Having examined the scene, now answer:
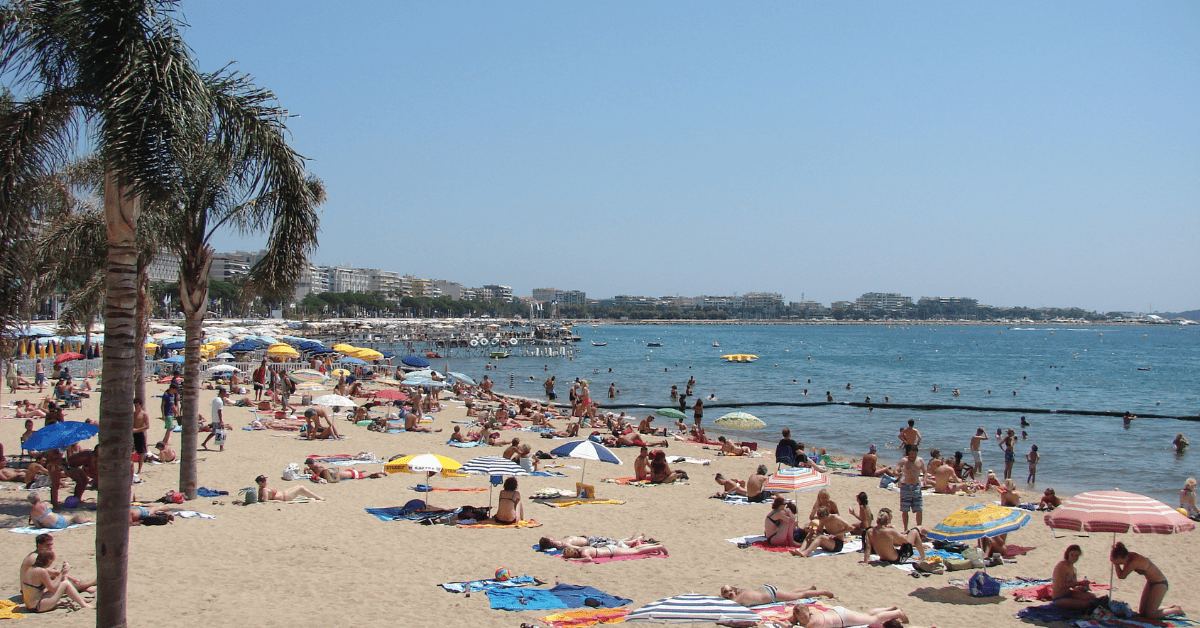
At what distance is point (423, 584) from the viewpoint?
7875mm

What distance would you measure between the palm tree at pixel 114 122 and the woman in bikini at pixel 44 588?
7.04 ft

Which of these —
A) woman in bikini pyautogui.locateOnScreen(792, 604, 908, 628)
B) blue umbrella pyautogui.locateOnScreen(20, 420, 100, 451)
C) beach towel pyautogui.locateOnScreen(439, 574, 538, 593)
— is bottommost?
beach towel pyautogui.locateOnScreen(439, 574, 538, 593)

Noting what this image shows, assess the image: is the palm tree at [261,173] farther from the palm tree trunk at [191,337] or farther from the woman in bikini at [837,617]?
the woman in bikini at [837,617]

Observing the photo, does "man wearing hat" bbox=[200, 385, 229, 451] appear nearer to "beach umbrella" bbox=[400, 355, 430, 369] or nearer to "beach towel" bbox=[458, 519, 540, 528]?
"beach towel" bbox=[458, 519, 540, 528]

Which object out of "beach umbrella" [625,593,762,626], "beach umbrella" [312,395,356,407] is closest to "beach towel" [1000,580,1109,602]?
"beach umbrella" [625,593,762,626]

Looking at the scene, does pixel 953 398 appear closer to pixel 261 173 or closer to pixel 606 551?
pixel 606 551

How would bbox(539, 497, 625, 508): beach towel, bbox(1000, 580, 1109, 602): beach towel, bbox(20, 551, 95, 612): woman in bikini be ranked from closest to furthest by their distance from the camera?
bbox(20, 551, 95, 612): woman in bikini
bbox(1000, 580, 1109, 602): beach towel
bbox(539, 497, 625, 508): beach towel

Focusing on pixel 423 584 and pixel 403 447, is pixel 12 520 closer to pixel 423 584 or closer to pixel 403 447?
pixel 423 584

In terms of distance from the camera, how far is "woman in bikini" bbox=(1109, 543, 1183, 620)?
719 centimetres

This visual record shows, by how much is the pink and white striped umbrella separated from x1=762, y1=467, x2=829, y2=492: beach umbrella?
129 inches

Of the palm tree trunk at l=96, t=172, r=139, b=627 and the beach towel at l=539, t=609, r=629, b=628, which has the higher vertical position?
the palm tree trunk at l=96, t=172, r=139, b=627

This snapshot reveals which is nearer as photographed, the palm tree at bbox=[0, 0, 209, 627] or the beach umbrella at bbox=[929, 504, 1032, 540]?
the palm tree at bbox=[0, 0, 209, 627]

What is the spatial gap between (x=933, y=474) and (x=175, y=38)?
49.0 ft

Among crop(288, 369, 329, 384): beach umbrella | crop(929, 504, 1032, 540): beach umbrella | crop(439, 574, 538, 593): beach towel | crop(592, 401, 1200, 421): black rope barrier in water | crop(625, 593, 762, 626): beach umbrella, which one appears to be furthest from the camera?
crop(592, 401, 1200, 421): black rope barrier in water
